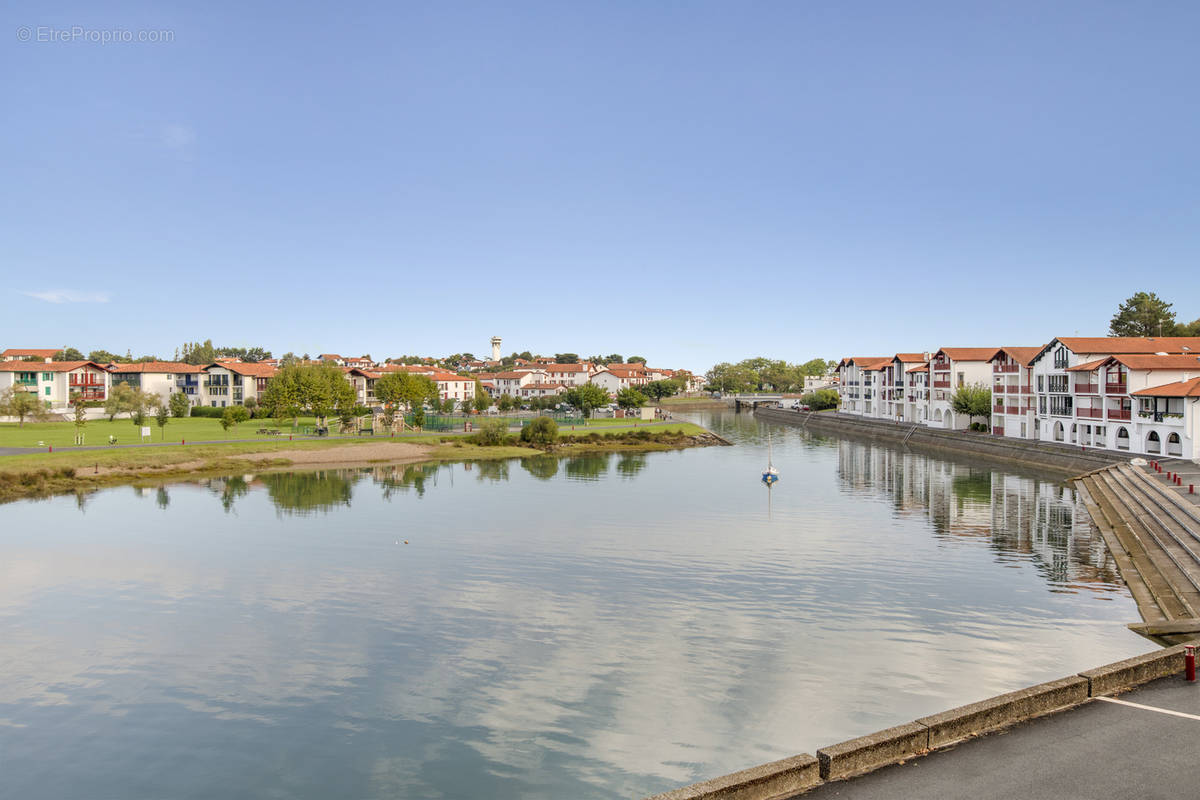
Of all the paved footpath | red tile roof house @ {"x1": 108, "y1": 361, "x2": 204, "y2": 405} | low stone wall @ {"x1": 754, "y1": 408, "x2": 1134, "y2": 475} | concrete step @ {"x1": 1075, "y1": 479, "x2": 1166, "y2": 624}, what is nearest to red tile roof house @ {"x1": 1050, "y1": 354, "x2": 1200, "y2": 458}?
low stone wall @ {"x1": 754, "y1": 408, "x2": 1134, "y2": 475}

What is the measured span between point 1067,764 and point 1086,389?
61.4m

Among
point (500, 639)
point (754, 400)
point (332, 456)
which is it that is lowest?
point (500, 639)

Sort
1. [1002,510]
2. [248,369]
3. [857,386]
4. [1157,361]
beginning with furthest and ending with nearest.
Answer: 1. [857,386]
2. [248,369]
3. [1157,361]
4. [1002,510]

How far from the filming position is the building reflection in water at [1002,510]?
29.5 metres

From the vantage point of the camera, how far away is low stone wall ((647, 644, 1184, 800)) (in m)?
9.45

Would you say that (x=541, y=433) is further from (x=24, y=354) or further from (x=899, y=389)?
(x=24, y=354)

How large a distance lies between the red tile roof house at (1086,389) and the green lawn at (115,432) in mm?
69143

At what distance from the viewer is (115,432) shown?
245ft

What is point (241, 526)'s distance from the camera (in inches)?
1499

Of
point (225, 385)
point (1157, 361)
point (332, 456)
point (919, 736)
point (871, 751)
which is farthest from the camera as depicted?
point (225, 385)

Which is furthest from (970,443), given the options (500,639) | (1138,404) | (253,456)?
(500,639)

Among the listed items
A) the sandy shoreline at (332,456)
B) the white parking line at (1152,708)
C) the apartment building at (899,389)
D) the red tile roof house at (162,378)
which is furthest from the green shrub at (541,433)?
the white parking line at (1152,708)

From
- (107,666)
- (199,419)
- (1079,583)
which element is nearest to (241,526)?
(107,666)

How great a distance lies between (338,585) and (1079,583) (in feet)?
82.5
